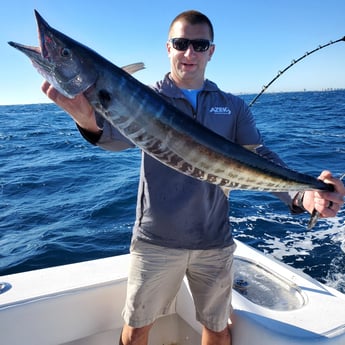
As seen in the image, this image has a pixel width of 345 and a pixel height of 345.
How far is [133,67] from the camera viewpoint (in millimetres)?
2271

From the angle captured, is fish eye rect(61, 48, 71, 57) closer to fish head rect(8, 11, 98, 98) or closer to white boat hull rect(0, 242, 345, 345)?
fish head rect(8, 11, 98, 98)

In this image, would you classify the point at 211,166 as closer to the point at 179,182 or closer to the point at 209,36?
the point at 179,182

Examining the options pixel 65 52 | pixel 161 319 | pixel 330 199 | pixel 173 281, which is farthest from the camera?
pixel 161 319

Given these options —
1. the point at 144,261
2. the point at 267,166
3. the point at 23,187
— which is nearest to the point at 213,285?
the point at 144,261

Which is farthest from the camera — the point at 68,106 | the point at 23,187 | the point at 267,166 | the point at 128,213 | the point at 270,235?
the point at 23,187

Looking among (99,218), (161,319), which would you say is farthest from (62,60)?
(99,218)

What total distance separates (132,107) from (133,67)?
0.37m

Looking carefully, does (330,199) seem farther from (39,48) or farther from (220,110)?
(39,48)

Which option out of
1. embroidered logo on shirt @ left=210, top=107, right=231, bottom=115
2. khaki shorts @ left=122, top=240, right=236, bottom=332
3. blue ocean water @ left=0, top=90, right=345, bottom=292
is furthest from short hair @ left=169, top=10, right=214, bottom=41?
blue ocean water @ left=0, top=90, right=345, bottom=292

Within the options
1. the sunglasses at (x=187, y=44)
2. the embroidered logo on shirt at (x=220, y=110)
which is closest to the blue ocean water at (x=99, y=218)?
the embroidered logo on shirt at (x=220, y=110)

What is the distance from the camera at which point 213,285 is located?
2.88 m

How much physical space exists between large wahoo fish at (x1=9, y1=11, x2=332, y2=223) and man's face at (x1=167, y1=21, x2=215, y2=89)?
59 centimetres

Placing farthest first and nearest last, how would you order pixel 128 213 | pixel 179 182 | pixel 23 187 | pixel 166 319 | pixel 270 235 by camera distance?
1. pixel 23 187
2. pixel 128 213
3. pixel 270 235
4. pixel 166 319
5. pixel 179 182

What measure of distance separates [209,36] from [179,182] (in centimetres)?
115
